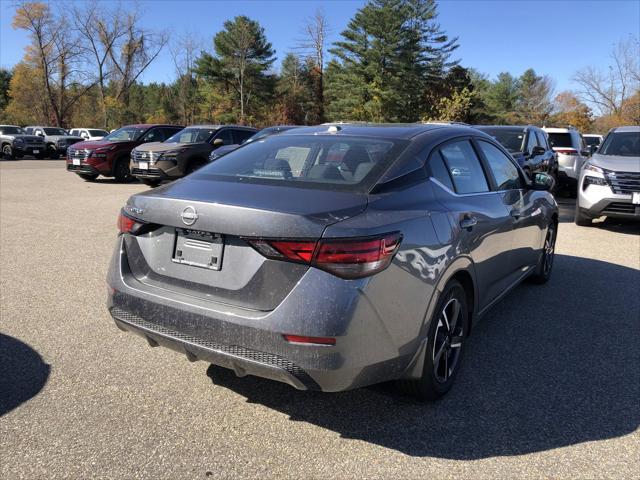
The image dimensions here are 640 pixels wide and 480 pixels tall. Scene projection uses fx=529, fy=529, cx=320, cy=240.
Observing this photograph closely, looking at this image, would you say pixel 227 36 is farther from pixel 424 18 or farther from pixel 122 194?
pixel 122 194

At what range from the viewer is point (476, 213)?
353 centimetres

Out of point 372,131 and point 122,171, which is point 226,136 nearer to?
point 122,171

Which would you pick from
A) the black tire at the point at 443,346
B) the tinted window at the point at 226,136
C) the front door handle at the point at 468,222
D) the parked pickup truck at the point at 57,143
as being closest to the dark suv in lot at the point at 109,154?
the tinted window at the point at 226,136

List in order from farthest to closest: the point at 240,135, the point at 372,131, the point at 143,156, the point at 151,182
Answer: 1. the point at 240,135
2. the point at 151,182
3. the point at 143,156
4. the point at 372,131

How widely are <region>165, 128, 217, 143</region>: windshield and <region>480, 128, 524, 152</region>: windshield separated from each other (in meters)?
7.40

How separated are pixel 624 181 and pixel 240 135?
10.2 m

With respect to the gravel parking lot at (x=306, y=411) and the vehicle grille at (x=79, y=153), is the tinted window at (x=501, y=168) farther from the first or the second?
the vehicle grille at (x=79, y=153)

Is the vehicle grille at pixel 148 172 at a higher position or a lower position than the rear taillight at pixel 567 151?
lower

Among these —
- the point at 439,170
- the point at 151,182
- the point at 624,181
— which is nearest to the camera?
the point at 439,170

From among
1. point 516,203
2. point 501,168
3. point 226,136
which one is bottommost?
point 516,203

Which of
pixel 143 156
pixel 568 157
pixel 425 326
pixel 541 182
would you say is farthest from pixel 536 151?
pixel 143 156

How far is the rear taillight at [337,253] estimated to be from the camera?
2416 millimetres

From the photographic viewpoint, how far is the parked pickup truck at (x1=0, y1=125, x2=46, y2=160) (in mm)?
27625

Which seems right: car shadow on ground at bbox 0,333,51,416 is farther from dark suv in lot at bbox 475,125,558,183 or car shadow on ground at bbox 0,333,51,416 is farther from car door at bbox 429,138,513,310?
dark suv in lot at bbox 475,125,558,183
